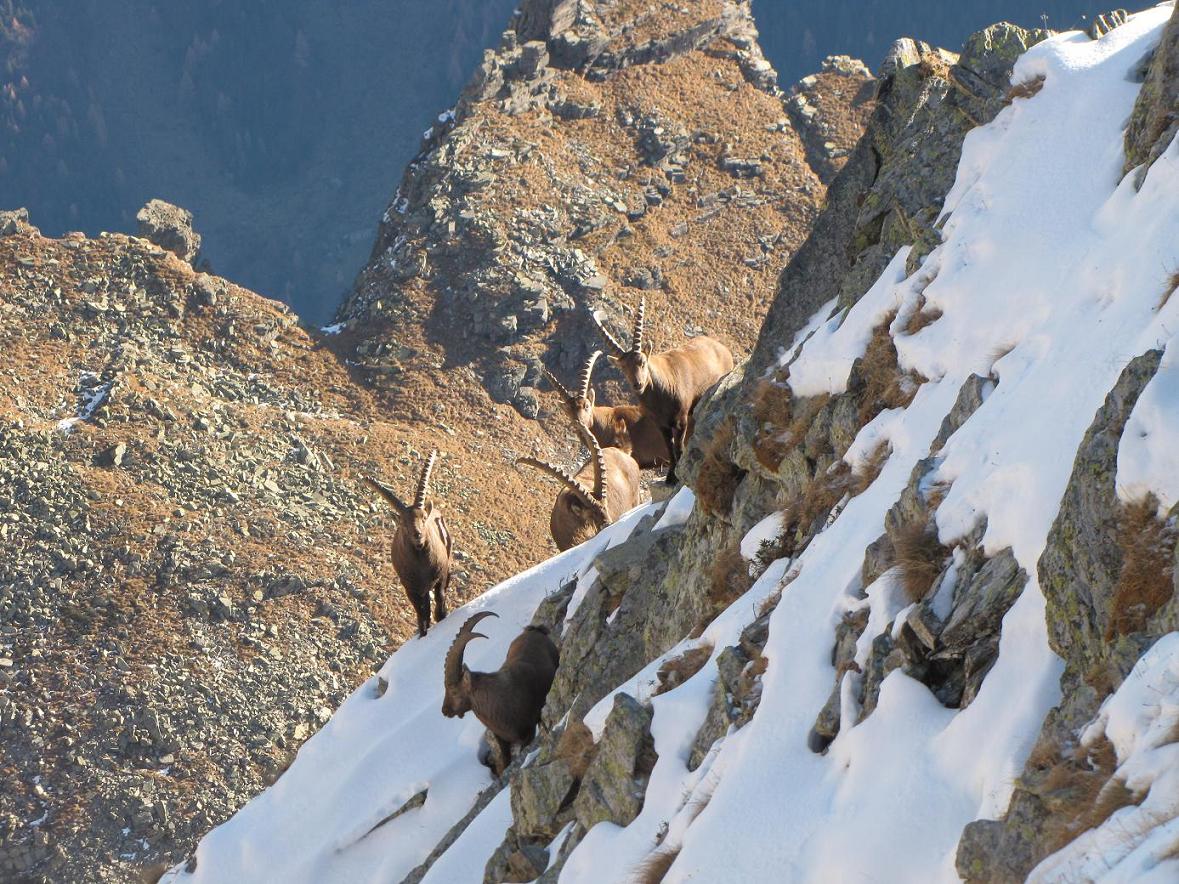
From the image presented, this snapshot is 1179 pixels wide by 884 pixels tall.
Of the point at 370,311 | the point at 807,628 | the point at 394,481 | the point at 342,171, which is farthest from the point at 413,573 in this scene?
the point at 342,171

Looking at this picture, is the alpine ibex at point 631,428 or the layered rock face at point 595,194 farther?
the layered rock face at point 595,194

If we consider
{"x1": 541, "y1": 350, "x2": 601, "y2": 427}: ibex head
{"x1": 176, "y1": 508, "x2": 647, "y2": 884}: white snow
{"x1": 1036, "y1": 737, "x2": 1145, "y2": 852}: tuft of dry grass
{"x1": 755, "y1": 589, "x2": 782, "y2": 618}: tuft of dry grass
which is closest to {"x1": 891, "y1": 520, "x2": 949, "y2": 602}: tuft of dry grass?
{"x1": 755, "y1": 589, "x2": 782, "y2": 618}: tuft of dry grass

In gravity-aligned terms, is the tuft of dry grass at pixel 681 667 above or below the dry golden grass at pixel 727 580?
below

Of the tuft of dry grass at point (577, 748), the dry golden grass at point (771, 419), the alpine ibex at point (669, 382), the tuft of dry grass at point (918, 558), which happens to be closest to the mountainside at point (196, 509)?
the alpine ibex at point (669, 382)

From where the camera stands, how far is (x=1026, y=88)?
1414cm

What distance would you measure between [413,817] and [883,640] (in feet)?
27.3

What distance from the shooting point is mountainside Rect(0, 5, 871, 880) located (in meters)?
28.7

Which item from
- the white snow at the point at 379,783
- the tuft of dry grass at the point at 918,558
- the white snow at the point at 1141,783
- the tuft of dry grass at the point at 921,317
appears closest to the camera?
the white snow at the point at 1141,783

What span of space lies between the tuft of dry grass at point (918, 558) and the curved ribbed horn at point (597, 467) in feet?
41.1

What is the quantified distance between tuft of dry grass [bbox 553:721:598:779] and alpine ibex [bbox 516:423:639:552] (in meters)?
9.40

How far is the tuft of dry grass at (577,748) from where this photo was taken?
36.2ft

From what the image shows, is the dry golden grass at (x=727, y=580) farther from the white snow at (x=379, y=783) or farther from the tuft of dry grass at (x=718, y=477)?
the white snow at (x=379, y=783)

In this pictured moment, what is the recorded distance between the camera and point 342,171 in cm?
19525

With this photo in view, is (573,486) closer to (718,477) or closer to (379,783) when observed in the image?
(379,783)
